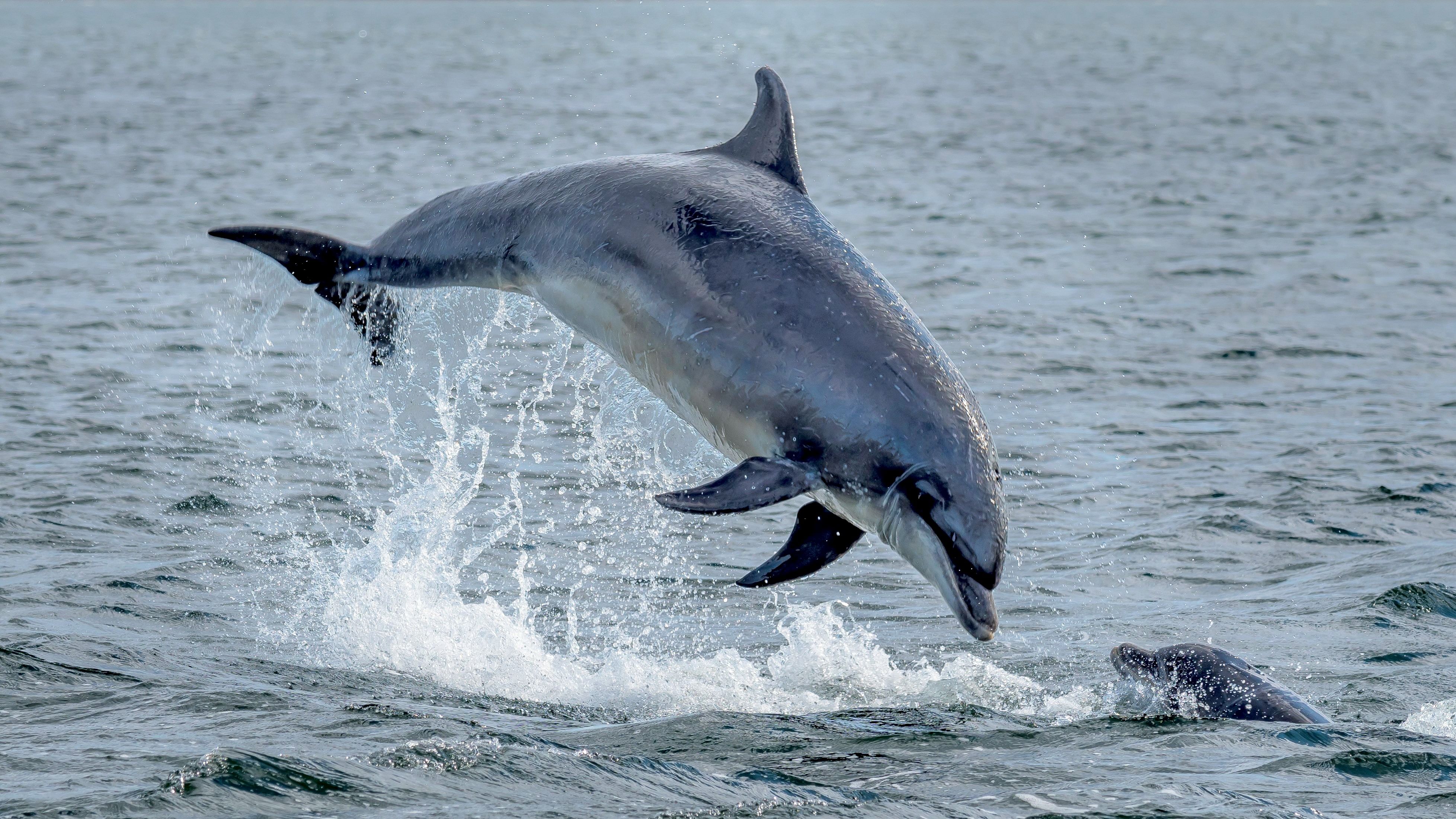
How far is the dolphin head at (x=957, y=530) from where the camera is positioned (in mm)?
8133

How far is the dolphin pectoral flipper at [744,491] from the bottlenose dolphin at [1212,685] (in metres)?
4.04

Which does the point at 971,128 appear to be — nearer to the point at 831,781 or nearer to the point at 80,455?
the point at 80,455

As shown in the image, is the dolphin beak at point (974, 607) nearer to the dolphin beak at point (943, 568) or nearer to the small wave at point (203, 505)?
the dolphin beak at point (943, 568)

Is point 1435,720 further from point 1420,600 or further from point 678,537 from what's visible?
point 678,537

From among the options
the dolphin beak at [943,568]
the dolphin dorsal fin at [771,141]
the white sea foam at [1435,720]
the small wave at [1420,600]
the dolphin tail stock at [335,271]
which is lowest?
the white sea foam at [1435,720]

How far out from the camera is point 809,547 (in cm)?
848

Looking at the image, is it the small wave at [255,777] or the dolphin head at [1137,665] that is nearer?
the small wave at [255,777]

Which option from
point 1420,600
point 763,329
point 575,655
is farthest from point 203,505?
point 1420,600

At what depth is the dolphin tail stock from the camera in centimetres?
1107

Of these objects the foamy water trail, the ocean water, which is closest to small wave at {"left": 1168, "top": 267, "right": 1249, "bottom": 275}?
the ocean water

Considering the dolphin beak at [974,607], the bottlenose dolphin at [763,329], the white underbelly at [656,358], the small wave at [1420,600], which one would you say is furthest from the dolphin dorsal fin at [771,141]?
the small wave at [1420,600]

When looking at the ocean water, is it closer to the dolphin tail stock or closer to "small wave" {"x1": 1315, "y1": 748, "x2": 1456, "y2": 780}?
"small wave" {"x1": 1315, "y1": 748, "x2": 1456, "y2": 780}

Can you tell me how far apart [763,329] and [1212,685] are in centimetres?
436

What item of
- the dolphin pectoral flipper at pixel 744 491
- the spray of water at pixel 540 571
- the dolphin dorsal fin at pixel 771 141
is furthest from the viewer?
the spray of water at pixel 540 571
